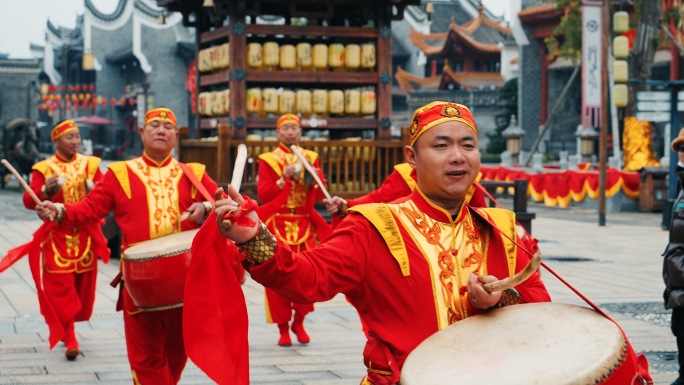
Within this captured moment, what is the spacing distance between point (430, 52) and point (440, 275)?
43.9 meters

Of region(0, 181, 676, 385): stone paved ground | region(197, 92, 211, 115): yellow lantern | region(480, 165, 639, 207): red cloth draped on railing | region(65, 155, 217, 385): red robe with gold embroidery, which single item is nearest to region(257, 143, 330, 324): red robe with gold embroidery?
region(0, 181, 676, 385): stone paved ground

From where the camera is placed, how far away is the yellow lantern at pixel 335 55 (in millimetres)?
13328

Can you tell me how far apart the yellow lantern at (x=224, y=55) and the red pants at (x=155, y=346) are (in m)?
8.14

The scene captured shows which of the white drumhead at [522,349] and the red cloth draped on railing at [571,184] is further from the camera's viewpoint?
the red cloth draped on railing at [571,184]

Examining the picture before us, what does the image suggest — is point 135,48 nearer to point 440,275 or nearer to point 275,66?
point 275,66

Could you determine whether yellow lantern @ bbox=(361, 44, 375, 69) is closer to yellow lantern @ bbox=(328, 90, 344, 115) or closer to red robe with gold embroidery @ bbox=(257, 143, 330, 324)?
yellow lantern @ bbox=(328, 90, 344, 115)

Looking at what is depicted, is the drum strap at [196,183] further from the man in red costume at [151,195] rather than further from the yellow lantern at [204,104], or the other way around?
the yellow lantern at [204,104]

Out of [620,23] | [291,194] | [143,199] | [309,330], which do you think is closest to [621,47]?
[620,23]

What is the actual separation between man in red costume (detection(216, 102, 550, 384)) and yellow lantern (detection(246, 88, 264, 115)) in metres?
9.77

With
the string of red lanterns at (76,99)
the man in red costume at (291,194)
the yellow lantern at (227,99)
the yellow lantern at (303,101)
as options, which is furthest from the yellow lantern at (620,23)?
the string of red lanterns at (76,99)

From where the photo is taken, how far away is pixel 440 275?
334 centimetres

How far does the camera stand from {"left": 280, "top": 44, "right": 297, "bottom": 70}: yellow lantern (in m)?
13.2

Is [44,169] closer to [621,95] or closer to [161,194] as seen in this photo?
[161,194]

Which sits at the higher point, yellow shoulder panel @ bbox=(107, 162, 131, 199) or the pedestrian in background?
yellow shoulder panel @ bbox=(107, 162, 131, 199)
